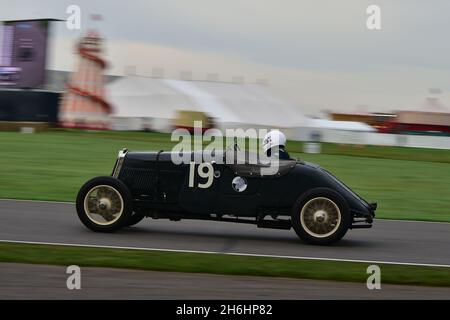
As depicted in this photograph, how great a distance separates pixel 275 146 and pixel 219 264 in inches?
97.7

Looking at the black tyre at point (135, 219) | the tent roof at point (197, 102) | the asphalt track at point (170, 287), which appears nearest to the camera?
the asphalt track at point (170, 287)

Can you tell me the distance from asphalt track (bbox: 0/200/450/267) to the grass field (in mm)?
2407

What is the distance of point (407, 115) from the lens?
51.3 meters

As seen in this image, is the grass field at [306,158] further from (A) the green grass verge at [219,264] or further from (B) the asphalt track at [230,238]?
(A) the green grass verge at [219,264]

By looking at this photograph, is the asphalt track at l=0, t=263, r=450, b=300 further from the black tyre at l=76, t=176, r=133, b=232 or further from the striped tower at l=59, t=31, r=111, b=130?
the striped tower at l=59, t=31, r=111, b=130

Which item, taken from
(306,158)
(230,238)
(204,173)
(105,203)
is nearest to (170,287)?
(204,173)

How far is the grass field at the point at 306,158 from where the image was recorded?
15.6 m

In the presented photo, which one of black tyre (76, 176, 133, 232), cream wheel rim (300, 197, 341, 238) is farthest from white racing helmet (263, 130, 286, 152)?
black tyre (76, 176, 133, 232)

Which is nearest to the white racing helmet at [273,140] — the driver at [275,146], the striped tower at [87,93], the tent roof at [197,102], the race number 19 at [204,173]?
the driver at [275,146]

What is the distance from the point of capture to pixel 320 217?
9.73m

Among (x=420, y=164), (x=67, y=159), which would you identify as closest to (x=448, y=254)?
(x=67, y=159)

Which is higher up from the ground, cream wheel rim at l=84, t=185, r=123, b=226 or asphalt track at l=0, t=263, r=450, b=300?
cream wheel rim at l=84, t=185, r=123, b=226

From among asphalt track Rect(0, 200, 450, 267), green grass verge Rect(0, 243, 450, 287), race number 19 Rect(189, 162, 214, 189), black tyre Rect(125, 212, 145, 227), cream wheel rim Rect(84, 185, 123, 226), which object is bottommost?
green grass verge Rect(0, 243, 450, 287)

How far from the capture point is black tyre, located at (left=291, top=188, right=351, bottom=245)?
962 cm
